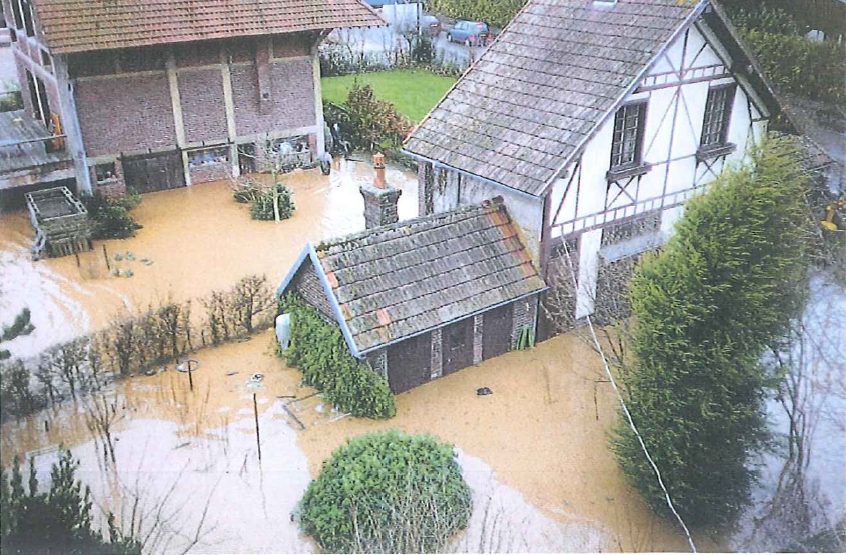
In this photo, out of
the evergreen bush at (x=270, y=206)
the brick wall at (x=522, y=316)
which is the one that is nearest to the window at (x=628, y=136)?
the brick wall at (x=522, y=316)

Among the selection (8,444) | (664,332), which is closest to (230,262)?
(8,444)

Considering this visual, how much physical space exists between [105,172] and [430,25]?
79.1ft

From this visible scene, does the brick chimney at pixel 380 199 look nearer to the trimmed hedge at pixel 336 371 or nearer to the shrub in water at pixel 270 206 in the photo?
the trimmed hedge at pixel 336 371

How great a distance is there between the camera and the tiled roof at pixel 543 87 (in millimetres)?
14820

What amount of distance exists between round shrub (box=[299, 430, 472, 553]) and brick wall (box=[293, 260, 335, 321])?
10.4 feet

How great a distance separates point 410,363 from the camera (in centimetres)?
1417

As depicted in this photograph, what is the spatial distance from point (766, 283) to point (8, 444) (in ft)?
32.3

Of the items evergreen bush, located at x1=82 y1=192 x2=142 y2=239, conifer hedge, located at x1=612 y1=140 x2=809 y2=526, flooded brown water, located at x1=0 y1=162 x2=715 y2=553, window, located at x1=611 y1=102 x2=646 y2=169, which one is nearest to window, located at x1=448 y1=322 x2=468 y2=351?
flooded brown water, located at x1=0 y1=162 x2=715 y2=553

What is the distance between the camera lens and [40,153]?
73.8ft

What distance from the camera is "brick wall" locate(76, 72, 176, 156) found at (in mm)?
22703

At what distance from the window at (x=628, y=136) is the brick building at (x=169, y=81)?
12236mm

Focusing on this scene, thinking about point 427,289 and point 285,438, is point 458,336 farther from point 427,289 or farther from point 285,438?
point 285,438

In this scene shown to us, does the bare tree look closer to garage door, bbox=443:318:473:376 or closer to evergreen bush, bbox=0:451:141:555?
evergreen bush, bbox=0:451:141:555

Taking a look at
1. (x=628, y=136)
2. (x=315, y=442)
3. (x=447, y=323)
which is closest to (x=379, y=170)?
(x=447, y=323)
